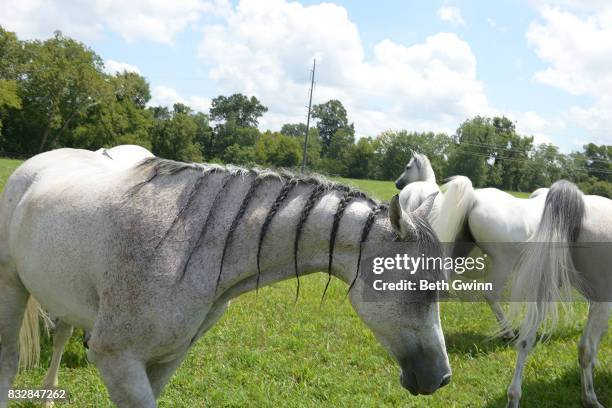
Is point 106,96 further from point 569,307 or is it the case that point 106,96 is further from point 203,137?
point 569,307

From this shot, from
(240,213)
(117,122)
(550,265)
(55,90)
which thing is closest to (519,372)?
(550,265)

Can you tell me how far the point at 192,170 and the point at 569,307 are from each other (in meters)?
3.53

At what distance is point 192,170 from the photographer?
227 cm

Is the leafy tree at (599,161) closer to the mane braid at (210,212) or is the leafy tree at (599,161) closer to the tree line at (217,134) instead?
the tree line at (217,134)

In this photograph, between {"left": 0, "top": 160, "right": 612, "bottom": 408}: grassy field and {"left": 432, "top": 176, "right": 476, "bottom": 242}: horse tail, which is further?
{"left": 432, "top": 176, "right": 476, "bottom": 242}: horse tail

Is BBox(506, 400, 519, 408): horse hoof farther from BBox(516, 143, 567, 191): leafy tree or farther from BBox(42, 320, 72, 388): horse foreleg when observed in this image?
BBox(516, 143, 567, 191): leafy tree

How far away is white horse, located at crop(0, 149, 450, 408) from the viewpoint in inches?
76.2

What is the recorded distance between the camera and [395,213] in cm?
184

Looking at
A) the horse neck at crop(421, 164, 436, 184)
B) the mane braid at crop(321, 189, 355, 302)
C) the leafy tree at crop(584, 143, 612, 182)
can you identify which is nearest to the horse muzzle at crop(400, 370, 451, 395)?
the mane braid at crop(321, 189, 355, 302)

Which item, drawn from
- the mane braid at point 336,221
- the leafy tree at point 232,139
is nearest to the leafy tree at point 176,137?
the leafy tree at point 232,139

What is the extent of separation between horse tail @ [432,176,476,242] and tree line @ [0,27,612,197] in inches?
1135

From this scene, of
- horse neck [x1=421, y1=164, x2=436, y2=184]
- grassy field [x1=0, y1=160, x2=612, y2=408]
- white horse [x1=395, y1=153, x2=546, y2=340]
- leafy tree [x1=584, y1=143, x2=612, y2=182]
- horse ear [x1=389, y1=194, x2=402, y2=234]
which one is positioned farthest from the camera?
leafy tree [x1=584, y1=143, x2=612, y2=182]

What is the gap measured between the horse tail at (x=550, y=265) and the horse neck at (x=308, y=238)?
2469 mm

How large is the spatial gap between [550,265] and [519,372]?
985 mm
